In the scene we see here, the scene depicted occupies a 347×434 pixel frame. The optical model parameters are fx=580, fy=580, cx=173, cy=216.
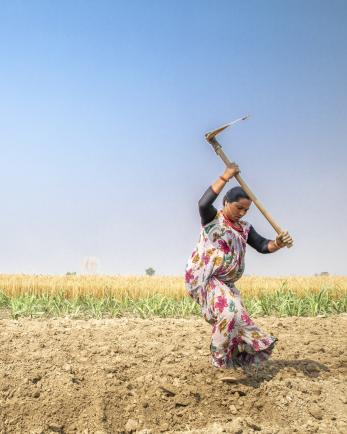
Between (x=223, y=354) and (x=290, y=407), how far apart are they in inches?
29.9

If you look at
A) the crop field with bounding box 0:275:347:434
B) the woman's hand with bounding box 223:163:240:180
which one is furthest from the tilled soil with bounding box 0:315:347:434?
the woman's hand with bounding box 223:163:240:180

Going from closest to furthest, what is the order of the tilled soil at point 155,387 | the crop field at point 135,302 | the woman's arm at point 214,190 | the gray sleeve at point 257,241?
the woman's arm at point 214,190, the tilled soil at point 155,387, the gray sleeve at point 257,241, the crop field at point 135,302

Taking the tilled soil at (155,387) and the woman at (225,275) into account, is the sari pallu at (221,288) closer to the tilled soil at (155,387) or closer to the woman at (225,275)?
the woman at (225,275)

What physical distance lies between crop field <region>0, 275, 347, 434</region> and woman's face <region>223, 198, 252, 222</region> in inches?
58.3

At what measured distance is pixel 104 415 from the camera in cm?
496

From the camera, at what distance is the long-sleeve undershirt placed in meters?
4.78

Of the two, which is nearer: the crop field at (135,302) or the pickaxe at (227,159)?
the pickaxe at (227,159)

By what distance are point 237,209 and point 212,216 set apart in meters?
0.23

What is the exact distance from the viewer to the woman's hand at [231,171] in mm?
4754

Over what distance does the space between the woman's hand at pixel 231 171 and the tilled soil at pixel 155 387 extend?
1893mm

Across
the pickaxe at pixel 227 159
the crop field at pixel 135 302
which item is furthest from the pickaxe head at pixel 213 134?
the crop field at pixel 135 302

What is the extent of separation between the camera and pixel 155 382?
5422mm

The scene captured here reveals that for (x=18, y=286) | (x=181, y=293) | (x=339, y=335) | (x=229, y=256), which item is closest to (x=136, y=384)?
(x=229, y=256)

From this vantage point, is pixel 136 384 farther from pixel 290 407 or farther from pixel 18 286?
pixel 18 286
